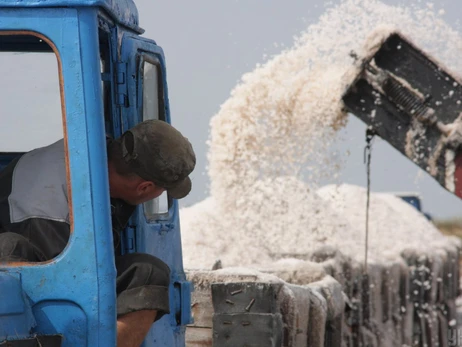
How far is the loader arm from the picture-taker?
24.3 ft

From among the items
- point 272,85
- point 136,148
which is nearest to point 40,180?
point 136,148

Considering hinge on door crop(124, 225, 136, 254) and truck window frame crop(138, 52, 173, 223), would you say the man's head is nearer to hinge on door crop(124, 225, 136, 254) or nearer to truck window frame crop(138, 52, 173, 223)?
hinge on door crop(124, 225, 136, 254)

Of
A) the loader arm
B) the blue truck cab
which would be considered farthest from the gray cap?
the loader arm

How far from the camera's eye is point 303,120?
9000mm

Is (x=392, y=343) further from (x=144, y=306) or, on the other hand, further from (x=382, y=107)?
(x=144, y=306)

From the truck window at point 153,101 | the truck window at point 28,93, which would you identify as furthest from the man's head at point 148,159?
the truck window at point 153,101

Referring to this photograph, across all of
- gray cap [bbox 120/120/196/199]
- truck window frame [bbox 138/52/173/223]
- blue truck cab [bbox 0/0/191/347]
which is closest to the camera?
blue truck cab [bbox 0/0/191/347]

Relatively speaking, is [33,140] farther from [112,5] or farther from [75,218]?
[75,218]

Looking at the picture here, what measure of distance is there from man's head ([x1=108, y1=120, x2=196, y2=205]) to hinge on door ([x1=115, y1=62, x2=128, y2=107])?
0.81ft

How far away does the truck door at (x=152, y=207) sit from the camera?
114 inches

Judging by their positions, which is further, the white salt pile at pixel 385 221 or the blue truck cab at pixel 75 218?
the white salt pile at pixel 385 221

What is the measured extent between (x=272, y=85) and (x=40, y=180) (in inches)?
278

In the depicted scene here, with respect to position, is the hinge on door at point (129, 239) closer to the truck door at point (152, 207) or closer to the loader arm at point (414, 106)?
the truck door at point (152, 207)

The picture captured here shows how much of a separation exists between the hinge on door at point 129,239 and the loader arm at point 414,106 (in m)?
4.74
